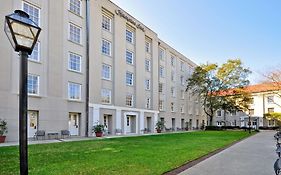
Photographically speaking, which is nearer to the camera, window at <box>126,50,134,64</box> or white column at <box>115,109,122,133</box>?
white column at <box>115,109,122,133</box>

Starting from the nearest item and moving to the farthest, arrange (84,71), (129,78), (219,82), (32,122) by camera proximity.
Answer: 1. (32,122)
2. (84,71)
3. (129,78)
4. (219,82)

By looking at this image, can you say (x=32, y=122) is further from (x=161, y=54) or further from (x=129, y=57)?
(x=161, y=54)

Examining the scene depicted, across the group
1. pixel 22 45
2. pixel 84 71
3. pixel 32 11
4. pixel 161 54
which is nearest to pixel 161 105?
pixel 161 54

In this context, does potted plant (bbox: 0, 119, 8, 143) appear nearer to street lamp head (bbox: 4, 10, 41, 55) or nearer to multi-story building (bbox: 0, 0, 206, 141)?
multi-story building (bbox: 0, 0, 206, 141)

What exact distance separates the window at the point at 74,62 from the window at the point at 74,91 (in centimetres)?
150

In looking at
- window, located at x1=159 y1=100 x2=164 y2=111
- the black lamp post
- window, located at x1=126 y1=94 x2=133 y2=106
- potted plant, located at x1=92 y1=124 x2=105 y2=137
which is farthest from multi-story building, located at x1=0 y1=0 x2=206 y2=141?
the black lamp post

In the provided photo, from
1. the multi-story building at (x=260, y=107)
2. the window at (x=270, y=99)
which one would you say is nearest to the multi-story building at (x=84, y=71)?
the multi-story building at (x=260, y=107)

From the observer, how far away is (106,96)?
3262cm

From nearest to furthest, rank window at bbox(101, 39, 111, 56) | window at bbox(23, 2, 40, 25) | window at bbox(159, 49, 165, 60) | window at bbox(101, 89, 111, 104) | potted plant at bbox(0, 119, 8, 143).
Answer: potted plant at bbox(0, 119, 8, 143), window at bbox(23, 2, 40, 25), window at bbox(101, 89, 111, 104), window at bbox(101, 39, 111, 56), window at bbox(159, 49, 165, 60)

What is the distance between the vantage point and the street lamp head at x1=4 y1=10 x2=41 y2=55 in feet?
13.2

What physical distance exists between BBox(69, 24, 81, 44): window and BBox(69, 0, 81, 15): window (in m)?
1.55

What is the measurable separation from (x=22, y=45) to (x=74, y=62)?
80.3 ft

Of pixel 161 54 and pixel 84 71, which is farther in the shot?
pixel 161 54

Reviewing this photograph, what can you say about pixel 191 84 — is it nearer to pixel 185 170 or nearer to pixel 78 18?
pixel 78 18
